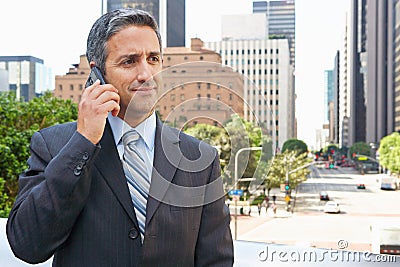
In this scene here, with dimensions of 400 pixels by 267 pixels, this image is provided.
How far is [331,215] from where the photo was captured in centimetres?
1351

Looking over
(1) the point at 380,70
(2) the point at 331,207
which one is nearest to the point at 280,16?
(1) the point at 380,70

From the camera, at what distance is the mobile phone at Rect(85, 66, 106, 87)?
540 mm

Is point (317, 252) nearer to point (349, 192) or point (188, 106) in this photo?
point (188, 106)

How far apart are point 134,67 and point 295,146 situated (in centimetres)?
1396

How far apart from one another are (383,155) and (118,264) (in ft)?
40.2

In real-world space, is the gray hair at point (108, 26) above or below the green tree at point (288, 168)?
above

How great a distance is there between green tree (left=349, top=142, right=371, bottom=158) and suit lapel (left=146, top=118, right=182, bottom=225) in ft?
46.1

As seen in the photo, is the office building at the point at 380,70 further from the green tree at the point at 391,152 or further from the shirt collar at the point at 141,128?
the shirt collar at the point at 141,128

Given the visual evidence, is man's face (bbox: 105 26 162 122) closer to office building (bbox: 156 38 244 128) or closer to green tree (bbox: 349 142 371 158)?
office building (bbox: 156 38 244 128)

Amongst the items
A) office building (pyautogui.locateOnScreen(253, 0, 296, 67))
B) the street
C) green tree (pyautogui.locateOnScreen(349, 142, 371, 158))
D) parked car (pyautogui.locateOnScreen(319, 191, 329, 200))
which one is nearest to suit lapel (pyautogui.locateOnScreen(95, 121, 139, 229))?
the street

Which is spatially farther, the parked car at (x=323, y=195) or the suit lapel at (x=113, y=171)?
the parked car at (x=323, y=195)

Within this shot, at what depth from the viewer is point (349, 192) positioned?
41.0ft

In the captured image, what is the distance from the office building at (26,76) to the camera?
1287 cm

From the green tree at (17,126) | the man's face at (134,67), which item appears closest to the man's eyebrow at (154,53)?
the man's face at (134,67)
